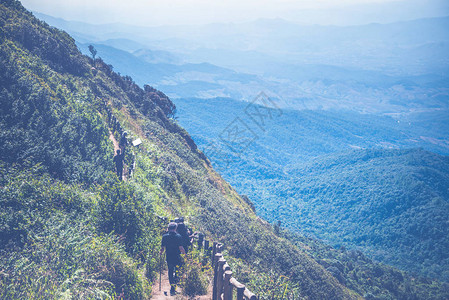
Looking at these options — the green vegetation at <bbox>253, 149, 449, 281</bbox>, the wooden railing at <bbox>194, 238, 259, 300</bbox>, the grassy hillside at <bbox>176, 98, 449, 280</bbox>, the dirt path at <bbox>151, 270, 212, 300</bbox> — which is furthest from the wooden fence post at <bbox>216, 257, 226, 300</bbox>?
the green vegetation at <bbox>253, 149, 449, 281</bbox>

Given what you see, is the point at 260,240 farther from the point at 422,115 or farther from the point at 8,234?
the point at 422,115

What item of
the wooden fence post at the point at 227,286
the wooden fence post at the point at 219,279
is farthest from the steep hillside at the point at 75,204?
the wooden fence post at the point at 227,286

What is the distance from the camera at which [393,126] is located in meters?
163

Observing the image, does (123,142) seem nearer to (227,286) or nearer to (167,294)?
(167,294)

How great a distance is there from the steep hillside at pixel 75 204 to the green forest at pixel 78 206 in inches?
1.0

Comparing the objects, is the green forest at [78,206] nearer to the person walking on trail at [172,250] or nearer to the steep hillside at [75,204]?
the steep hillside at [75,204]

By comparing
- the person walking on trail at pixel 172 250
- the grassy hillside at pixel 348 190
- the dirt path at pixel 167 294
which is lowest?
the grassy hillside at pixel 348 190

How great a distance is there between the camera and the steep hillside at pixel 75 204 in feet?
15.9

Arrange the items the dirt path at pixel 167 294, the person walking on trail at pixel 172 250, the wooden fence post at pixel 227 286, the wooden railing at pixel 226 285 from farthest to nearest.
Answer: the person walking on trail at pixel 172 250
the dirt path at pixel 167 294
the wooden fence post at pixel 227 286
the wooden railing at pixel 226 285

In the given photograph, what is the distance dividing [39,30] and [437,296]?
37.3 meters

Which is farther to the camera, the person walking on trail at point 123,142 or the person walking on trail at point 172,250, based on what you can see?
the person walking on trail at point 123,142

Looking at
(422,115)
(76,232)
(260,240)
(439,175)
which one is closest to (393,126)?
(422,115)

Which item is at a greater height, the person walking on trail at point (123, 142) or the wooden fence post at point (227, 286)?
the wooden fence post at point (227, 286)

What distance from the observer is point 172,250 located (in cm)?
581
